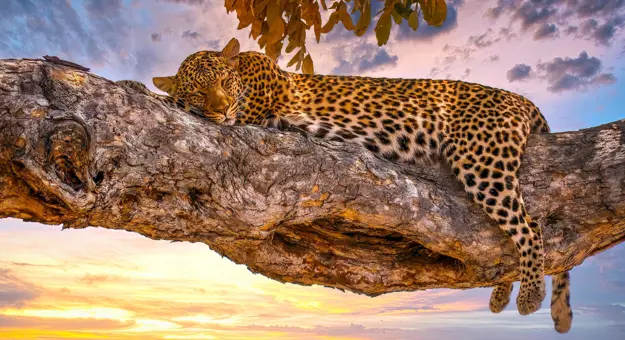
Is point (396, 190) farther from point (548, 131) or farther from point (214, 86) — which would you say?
point (548, 131)

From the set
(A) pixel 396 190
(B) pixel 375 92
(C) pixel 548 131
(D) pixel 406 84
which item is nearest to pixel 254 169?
(A) pixel 396 190

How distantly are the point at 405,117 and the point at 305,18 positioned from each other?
1674mm

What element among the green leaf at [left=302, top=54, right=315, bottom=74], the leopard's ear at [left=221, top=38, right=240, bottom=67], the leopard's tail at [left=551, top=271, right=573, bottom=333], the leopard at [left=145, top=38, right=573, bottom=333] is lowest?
the leopard's tail at [left=551, top=271, right=573, bottom=333]

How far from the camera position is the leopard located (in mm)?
5242

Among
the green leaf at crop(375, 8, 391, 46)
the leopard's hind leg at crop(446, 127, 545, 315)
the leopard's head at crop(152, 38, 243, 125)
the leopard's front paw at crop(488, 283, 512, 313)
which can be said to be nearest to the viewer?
the leopard's hind leg at crop(446, 127, 545, 315)

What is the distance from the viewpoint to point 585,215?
5.37 metres

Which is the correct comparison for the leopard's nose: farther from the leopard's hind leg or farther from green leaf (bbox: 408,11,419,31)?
green leaf (bbox: 408,11,419,31)

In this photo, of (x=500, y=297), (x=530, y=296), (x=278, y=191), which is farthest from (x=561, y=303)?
(x=278, y=191)

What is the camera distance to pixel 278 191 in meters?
4.48

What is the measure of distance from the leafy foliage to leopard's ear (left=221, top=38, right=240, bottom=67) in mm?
420

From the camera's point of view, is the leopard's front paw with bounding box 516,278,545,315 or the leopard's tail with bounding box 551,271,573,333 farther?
the leopard's tail with bounding box 551,271,573,333

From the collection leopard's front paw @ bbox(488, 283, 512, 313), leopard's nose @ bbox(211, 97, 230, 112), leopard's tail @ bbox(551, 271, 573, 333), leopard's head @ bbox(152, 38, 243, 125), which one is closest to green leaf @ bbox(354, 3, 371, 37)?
leopard's head @ bbox(152, 38, 243, 125)

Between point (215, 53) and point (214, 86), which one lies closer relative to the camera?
point (214, 86)

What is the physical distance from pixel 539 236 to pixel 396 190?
4.43 feet
